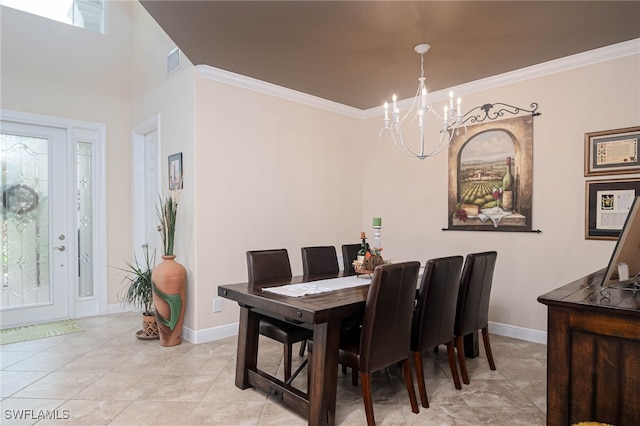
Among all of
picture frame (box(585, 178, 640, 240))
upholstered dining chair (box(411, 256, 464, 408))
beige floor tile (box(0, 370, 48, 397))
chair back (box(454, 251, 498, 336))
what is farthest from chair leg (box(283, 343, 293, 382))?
picture frame (box(585, 178, 640, 240))

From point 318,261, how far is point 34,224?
11.0ft

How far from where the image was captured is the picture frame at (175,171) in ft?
12.6

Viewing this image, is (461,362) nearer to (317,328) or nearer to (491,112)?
(317,328)

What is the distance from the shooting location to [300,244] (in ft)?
14.9

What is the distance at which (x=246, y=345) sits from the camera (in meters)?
2.68

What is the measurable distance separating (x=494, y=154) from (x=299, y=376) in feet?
9.60

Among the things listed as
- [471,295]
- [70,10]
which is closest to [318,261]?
[471,295]

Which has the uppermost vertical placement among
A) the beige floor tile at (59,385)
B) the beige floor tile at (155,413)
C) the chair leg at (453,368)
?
the chair leg at (453,368)

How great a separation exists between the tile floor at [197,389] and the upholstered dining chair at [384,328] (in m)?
0.37

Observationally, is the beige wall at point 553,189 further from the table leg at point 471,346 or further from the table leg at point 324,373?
the table leg at point 324,373

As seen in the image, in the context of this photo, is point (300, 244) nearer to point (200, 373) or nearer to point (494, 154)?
point (200, 373)

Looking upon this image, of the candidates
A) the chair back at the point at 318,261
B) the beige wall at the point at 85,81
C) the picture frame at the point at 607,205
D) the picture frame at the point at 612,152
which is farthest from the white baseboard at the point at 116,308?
the picture frame at the point at 612,152

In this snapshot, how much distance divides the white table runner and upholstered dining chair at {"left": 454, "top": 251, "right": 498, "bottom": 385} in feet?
2.38

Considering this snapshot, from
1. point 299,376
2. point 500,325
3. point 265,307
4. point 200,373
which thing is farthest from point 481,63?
point 200,373
